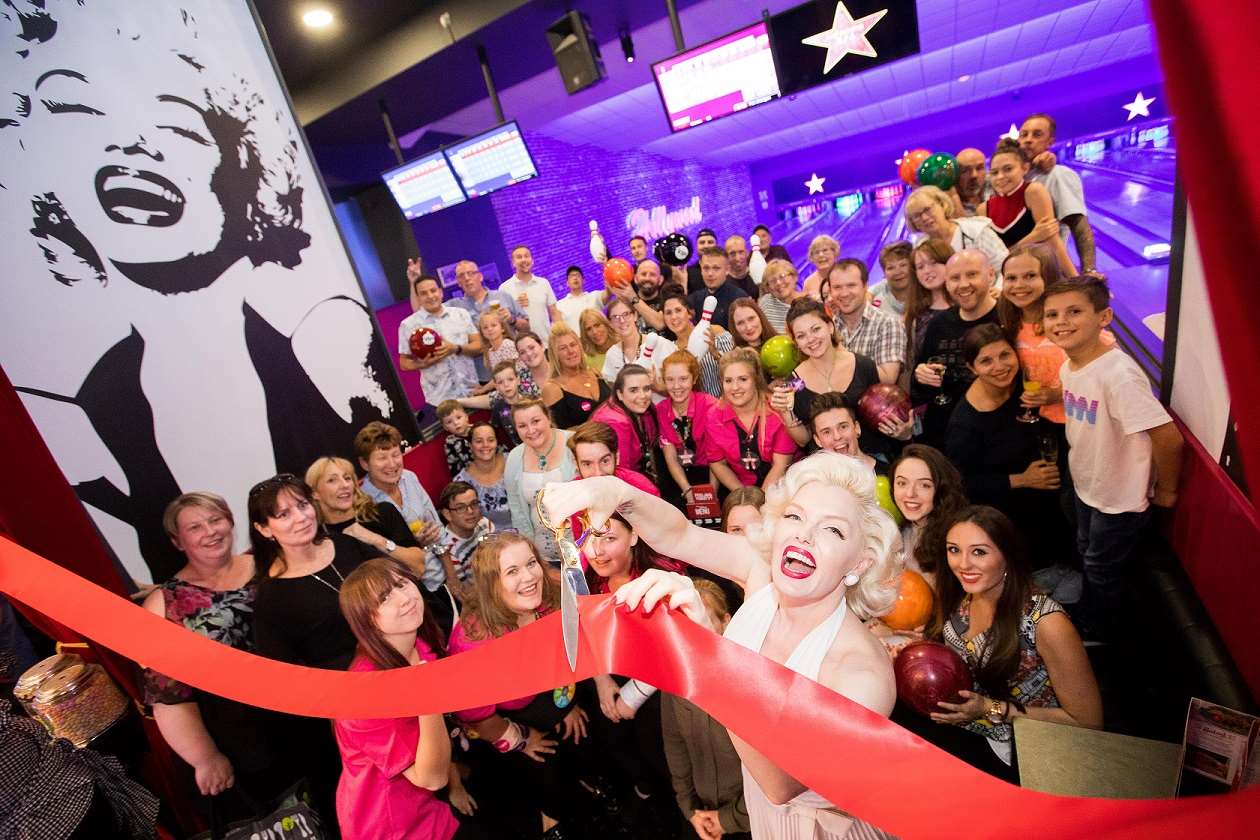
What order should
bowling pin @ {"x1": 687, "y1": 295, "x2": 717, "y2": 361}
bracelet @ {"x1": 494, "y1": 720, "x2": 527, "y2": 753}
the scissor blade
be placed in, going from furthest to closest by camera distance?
bowling pin @ {"x1": 687, "y1": 295, "x2": 717, "y2": 361} < bracelet @ {"x1": 494, "y1": 720, "x2": 527, "y2": 753} < the scissor blade

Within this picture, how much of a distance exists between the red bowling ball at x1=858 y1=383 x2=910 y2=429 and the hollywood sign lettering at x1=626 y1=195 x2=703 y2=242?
408 inches

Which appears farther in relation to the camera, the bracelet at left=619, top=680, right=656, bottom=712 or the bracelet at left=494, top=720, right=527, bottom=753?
the bracelet at left=494, top=720, right=527, bottom=753

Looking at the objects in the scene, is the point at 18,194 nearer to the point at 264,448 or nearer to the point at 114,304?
the point at 114,304

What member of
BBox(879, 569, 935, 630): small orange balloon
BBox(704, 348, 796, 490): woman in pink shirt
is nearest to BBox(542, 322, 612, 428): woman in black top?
BBox(704, 348, 796, 490): woman in pink shirt

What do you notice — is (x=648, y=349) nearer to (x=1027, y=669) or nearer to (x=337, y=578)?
(x=337, y=578)

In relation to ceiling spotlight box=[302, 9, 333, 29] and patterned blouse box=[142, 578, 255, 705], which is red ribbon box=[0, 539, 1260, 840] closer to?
patterned blouse box=[142, 578, 255, 705]

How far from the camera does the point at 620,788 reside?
7.96 ft

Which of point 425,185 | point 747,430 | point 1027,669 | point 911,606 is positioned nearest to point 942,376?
point 747,430

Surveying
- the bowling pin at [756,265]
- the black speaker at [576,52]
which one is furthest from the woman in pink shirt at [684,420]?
the black speaker at [576,52]

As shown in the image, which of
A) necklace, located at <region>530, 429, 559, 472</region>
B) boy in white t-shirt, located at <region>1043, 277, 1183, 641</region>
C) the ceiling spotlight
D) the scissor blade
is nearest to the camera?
the scissor blade

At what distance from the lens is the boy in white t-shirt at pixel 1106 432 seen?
6.69 feet

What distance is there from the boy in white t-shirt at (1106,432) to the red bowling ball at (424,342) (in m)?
4.10

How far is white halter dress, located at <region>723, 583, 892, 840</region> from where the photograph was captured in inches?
47.8

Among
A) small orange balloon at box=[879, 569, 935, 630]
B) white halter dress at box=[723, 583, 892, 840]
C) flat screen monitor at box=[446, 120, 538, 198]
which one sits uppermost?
flat screen monitor at box=[446, 120, 538, 198]
